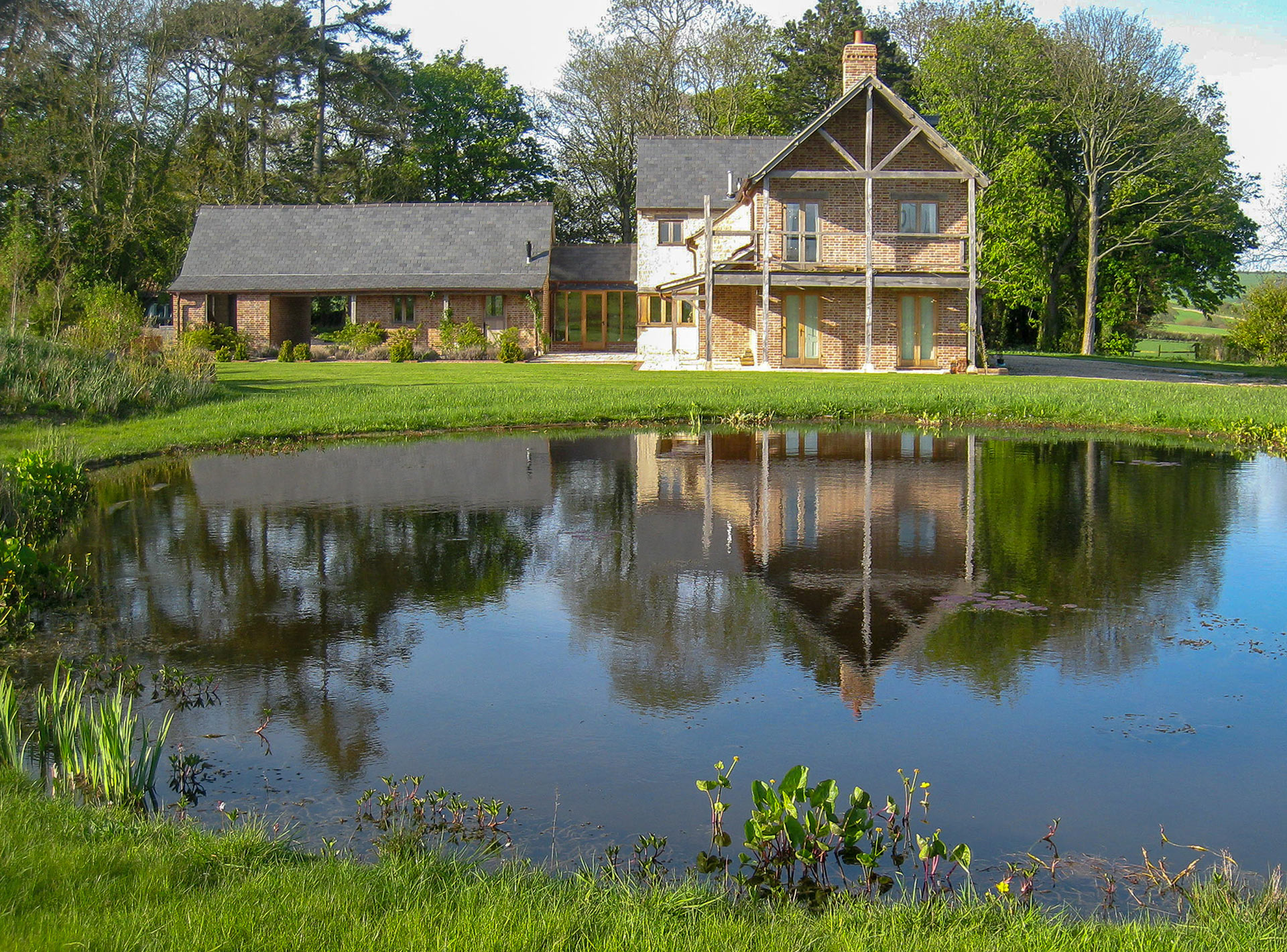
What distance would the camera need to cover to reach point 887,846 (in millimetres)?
4812

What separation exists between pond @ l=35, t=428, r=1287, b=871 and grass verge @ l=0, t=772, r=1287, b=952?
59cm

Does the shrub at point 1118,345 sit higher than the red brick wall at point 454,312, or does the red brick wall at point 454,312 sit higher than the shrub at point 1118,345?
the red brick wall at point 454,312

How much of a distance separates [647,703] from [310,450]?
36.4 feet

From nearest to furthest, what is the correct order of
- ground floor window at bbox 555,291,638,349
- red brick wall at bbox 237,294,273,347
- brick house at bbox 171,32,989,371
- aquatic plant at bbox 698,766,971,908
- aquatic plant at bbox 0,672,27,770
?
1. aquatic plant at bbox 698,766,971,908
2. aquatic plant at bbox 0,672,27,770
3. brick house at bbox 171,32,989,371
4. red brick wall at bbox 237,294,273,347
5. ground floor window at bbox 555,291,638,349

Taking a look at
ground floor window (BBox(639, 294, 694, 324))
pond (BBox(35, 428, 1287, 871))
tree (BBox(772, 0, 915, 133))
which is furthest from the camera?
tree (BBox(772, 0, 915, 133))

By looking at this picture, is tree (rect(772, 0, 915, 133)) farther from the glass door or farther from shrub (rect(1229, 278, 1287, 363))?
shrub (rect(1229, 278, 1287, 363))

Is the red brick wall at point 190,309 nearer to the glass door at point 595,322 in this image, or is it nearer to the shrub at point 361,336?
the shrub at point 361,336

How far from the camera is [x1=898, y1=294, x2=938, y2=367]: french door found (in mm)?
32969

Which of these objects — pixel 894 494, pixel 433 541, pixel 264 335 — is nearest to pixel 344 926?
pixel 433 541

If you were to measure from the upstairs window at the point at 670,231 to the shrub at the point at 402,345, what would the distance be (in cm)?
911

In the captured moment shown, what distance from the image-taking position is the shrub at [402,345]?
39.0 metres

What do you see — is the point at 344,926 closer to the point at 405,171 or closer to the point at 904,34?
A: the point at 405,171

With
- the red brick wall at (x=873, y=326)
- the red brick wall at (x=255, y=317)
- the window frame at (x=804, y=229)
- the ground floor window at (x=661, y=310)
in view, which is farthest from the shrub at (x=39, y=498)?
the ground floor window at (x=661, y=310)

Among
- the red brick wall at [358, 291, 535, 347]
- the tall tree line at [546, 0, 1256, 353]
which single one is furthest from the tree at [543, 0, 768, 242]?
the red brick wall at [358, 291, 535, 347]
